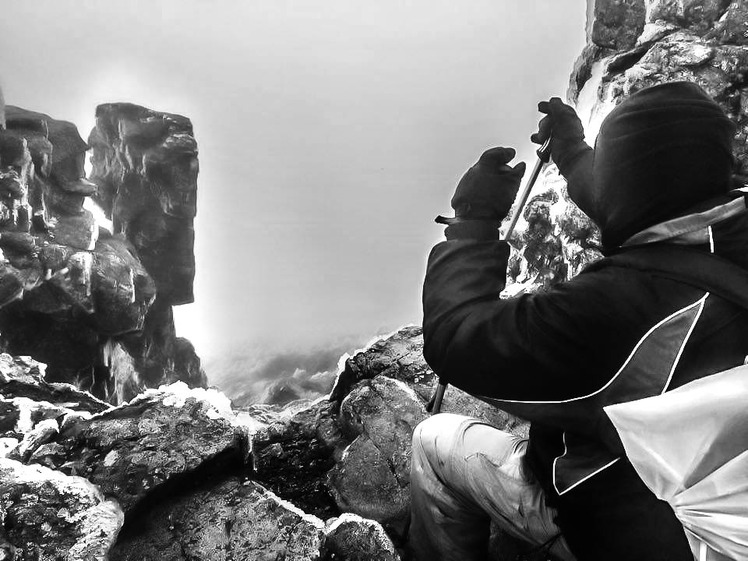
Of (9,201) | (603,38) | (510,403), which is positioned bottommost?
(9,201)

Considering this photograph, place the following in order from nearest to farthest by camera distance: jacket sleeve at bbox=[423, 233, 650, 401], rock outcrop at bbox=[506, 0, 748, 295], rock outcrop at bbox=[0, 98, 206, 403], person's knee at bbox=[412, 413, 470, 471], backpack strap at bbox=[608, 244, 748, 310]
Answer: backpack strap at bbox=[608, 244, 748, 310]
jacket sleeve at bbox=[423, 233, 650, 401]
person's knee at bbox=[412, 413, 470, 471]
rock outcrop at bbox=[506, 0, 748, 295]
rock outcrop at bbox=[0, 98, 206, 403]

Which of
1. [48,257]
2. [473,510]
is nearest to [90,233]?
[48,257]

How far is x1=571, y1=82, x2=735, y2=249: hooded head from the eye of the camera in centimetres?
145

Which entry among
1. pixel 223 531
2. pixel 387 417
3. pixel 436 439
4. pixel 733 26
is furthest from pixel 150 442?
pixel 733 26

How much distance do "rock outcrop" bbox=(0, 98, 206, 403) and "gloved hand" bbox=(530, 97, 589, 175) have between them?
16.7 metres

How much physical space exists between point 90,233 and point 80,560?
19.0 m

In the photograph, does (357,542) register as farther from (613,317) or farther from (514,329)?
(613,317)

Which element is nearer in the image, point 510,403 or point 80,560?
point 510,403

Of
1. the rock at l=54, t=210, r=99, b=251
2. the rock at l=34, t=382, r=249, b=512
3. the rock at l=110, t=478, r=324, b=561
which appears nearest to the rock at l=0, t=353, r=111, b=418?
the rock at l=34, t=382, r=249, b=512

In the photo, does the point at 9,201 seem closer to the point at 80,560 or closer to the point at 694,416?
the point at 80,560

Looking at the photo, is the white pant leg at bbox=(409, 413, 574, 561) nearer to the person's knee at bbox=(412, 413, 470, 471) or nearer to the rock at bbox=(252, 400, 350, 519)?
the person's knee at bbox=(412, 413, 470, 471)

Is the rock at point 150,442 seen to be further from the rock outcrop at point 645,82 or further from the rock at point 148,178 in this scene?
the rock at point 148,178

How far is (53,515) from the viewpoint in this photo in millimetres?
2633

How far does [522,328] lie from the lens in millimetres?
1493
